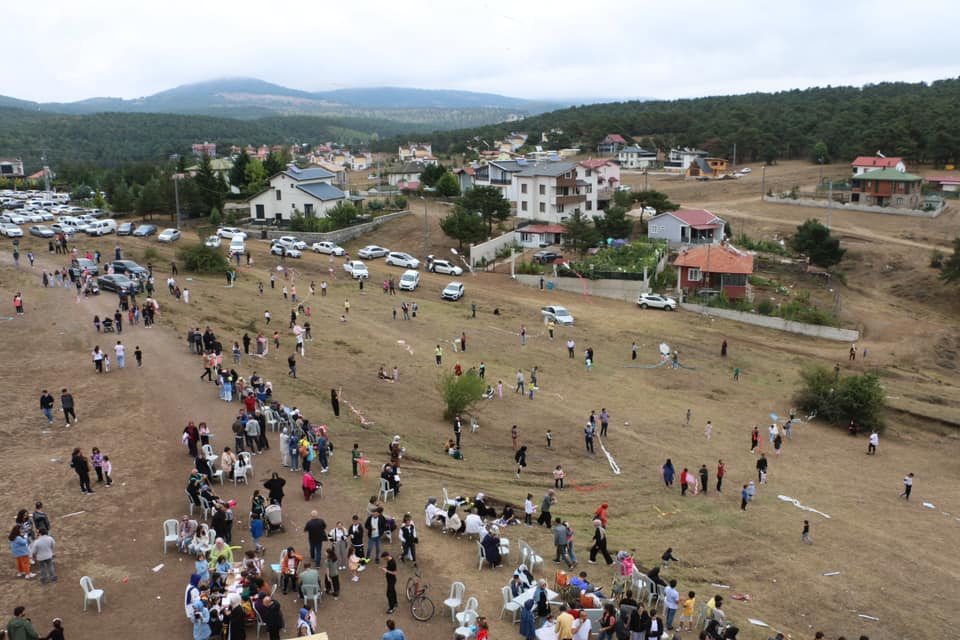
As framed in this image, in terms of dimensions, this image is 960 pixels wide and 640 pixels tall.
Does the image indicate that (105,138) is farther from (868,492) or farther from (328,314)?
(868,492)

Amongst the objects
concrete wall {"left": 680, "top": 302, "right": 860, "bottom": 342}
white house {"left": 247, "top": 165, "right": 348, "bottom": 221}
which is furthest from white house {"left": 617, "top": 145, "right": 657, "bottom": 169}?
concrete wall {"left": 680, "top": 302, "right": 860, "bottom": 342}

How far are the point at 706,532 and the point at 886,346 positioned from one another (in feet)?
98.3

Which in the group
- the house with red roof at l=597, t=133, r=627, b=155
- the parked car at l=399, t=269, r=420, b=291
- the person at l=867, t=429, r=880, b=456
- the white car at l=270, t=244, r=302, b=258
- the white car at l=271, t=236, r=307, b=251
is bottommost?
the person at l=867, t=429, r=880, b=456

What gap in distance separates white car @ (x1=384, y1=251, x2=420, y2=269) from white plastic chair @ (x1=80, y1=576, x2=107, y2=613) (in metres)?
45.3

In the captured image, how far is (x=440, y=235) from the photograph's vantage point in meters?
69.3

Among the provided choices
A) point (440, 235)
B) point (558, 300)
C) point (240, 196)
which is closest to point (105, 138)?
point (240, 196)

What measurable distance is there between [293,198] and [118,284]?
3178cm

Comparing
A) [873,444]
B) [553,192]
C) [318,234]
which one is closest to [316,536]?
[873,444]

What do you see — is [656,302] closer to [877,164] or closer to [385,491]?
[385,491]

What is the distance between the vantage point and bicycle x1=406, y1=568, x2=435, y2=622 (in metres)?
14.5

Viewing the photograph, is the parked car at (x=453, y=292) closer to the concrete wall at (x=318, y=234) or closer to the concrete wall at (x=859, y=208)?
the concrete wall at (x=318, y=234)

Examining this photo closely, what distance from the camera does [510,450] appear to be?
27109 millimetres

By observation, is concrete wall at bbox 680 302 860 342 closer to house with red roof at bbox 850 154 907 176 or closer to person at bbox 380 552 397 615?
person at bbox 380 552 397 615

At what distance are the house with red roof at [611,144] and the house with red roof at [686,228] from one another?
228 ft
